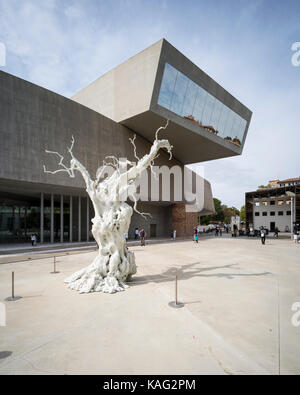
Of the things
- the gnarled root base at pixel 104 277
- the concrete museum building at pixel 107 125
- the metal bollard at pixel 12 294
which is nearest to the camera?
the metal bollard at pixel 12 294

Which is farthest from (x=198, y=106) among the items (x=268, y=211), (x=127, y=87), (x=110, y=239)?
(x=268, y=211)

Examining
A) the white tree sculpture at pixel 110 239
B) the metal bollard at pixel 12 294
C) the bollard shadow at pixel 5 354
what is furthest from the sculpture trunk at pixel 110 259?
the bollard shadow at pixel 5 354

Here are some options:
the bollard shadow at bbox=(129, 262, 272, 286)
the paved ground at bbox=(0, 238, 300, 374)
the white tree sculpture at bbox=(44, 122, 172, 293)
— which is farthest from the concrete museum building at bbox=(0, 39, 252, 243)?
the bollard shadow at bbox=(129, 262, 272, 286)

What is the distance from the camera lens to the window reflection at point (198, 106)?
20922mm

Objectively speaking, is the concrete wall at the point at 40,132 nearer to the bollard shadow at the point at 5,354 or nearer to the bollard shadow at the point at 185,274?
the bollard shadow at the point at 185,274

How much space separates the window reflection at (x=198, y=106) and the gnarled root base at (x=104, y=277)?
17.5m

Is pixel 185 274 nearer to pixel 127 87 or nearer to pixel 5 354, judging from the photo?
pixel 5 354

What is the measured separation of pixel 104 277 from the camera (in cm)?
784

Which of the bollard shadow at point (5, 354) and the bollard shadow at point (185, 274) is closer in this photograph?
the bollard shadow at point (5, 354)

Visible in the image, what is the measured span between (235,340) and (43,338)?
3986 mm

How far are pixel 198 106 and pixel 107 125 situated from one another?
35.2ft

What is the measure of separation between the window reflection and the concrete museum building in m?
0.09

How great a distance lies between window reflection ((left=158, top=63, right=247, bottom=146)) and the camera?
2092cm

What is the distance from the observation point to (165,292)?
7094 millimetres
